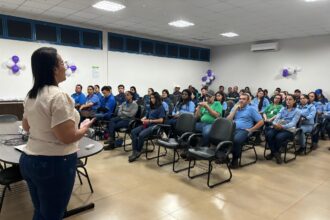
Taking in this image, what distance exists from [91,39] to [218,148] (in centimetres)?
634

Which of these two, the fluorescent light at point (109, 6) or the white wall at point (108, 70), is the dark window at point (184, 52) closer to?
the white wall at point (108, 70)

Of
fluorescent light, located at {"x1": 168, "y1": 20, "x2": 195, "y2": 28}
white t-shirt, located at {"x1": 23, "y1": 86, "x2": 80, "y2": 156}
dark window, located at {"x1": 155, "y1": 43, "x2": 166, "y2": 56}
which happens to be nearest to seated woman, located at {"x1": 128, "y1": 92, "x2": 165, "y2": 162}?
white t-shirt, located at {"x1": 23, "y1": 86, "x2": 80, "y2": 156}

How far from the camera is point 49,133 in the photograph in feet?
4.27

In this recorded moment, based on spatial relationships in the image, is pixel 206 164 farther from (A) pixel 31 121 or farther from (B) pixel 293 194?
(A) pixel 31 121

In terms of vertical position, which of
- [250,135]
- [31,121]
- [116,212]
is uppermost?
[31,121]

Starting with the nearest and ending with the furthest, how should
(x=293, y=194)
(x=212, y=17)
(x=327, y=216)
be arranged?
(x=327, y=216)
(x=293, y=194)
(x=212, y=17)

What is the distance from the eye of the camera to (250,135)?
4223mm

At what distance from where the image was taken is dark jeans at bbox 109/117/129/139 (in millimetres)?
5125

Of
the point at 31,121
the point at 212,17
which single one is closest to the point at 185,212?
the point at 31,121

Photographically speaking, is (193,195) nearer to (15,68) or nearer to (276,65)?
(15,68)

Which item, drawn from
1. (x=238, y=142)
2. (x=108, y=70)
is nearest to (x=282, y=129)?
(x=238, y=142)

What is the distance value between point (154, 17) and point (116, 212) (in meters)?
5.40

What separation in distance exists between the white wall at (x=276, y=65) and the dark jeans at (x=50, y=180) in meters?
9.48

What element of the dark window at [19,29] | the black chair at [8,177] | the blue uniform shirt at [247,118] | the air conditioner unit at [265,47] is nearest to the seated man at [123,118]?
the blue uniform shirt at [247,118]
